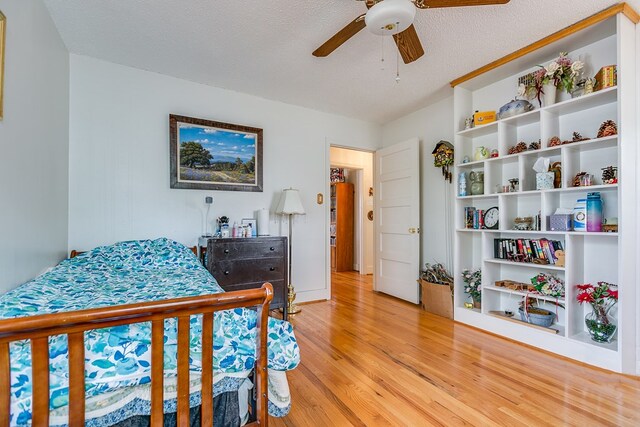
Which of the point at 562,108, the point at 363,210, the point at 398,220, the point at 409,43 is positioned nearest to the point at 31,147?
the point at 409,43

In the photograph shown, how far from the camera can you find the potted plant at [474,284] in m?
3.07

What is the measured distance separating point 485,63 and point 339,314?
2.88 m

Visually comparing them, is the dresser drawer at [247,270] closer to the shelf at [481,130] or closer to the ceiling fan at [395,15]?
the ceiling fan at [395,15]

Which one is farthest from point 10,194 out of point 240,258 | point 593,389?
point 593,389

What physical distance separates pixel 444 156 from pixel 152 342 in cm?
325

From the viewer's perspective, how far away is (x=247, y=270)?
302 centimetres

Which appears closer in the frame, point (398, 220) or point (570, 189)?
point (570, 189)

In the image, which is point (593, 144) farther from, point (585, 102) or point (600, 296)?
point (600, 296)

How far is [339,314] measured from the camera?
11.1 feet

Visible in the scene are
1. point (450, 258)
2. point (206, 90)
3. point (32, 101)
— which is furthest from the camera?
point (450, 258)

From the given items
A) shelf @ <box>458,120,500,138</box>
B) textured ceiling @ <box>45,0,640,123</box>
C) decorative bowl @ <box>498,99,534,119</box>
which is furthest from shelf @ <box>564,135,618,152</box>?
textured ceiling @ <box>45,0,640,123</box>

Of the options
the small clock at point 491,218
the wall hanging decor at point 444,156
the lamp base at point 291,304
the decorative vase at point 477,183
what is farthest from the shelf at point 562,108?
the lamp base at point 291,304

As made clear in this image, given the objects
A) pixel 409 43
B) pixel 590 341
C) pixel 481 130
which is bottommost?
pixel 590 341

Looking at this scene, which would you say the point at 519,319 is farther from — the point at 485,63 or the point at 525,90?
the point at 485,63
